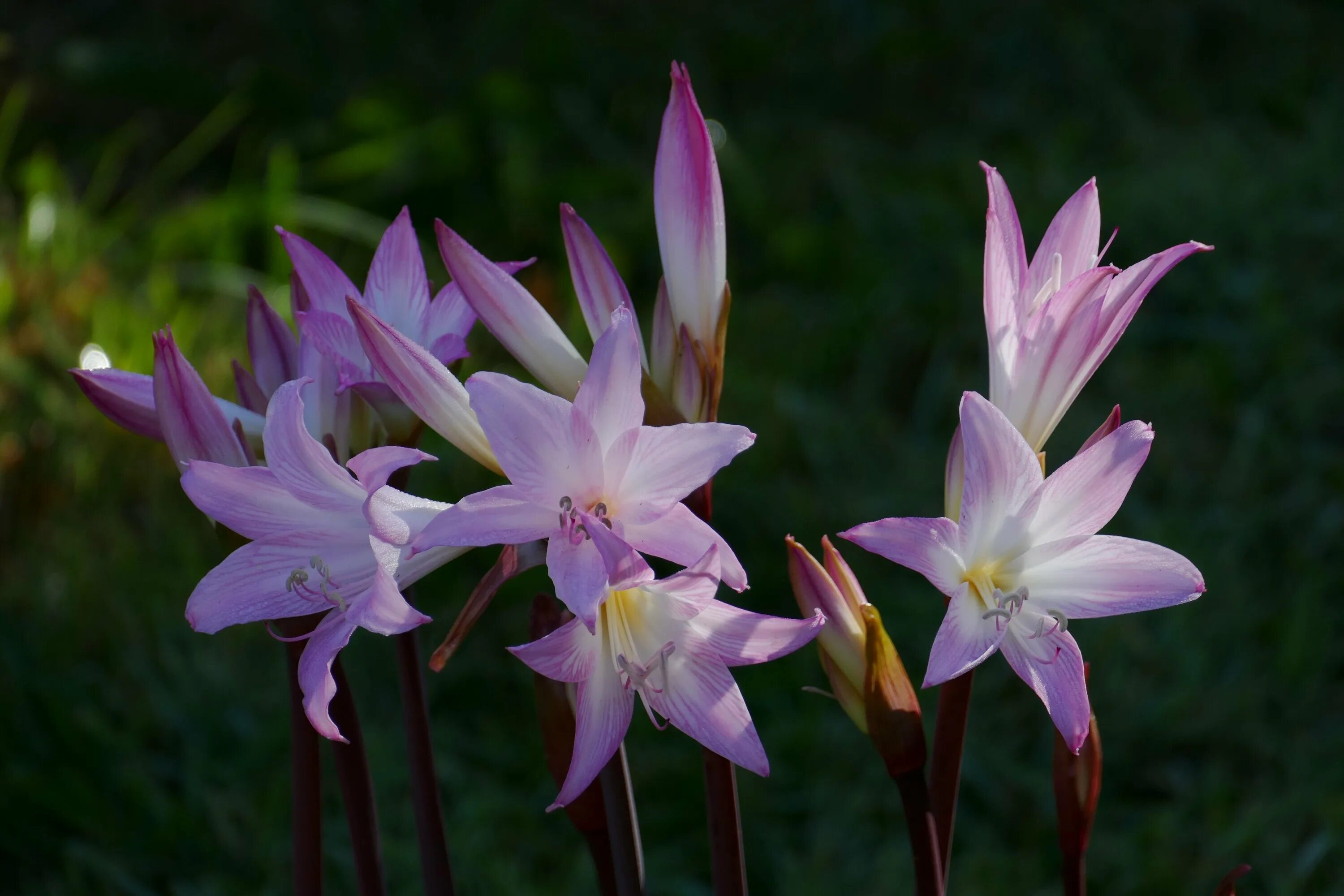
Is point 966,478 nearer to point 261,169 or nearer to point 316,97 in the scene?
point 261,169

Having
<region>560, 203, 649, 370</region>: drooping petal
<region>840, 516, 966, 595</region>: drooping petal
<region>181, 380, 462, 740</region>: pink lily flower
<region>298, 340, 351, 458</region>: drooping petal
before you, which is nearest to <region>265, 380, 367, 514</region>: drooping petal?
<region>181, 380, 462, 740</region>: pink lily flower

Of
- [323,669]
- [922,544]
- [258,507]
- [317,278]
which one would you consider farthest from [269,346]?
[922,544]

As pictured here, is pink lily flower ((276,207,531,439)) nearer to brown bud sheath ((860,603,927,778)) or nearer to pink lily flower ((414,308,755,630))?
pink lily flower ((414,308,755,630))

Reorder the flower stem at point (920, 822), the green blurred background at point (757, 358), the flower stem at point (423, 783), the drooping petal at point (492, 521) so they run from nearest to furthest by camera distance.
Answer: the drooping petal at point (492, 521) → the flower stem at point (920, 822) → the flower stem at point (423, 783) → the green blurred background at point (757, 358)

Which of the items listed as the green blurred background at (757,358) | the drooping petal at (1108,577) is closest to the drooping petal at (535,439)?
the drooping petal at (1108,577)

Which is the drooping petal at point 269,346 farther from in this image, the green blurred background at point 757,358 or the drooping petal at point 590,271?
the green blurred background at point 757,358

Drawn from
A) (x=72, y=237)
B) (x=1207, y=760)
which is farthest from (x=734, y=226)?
(x=1207, y=760)
